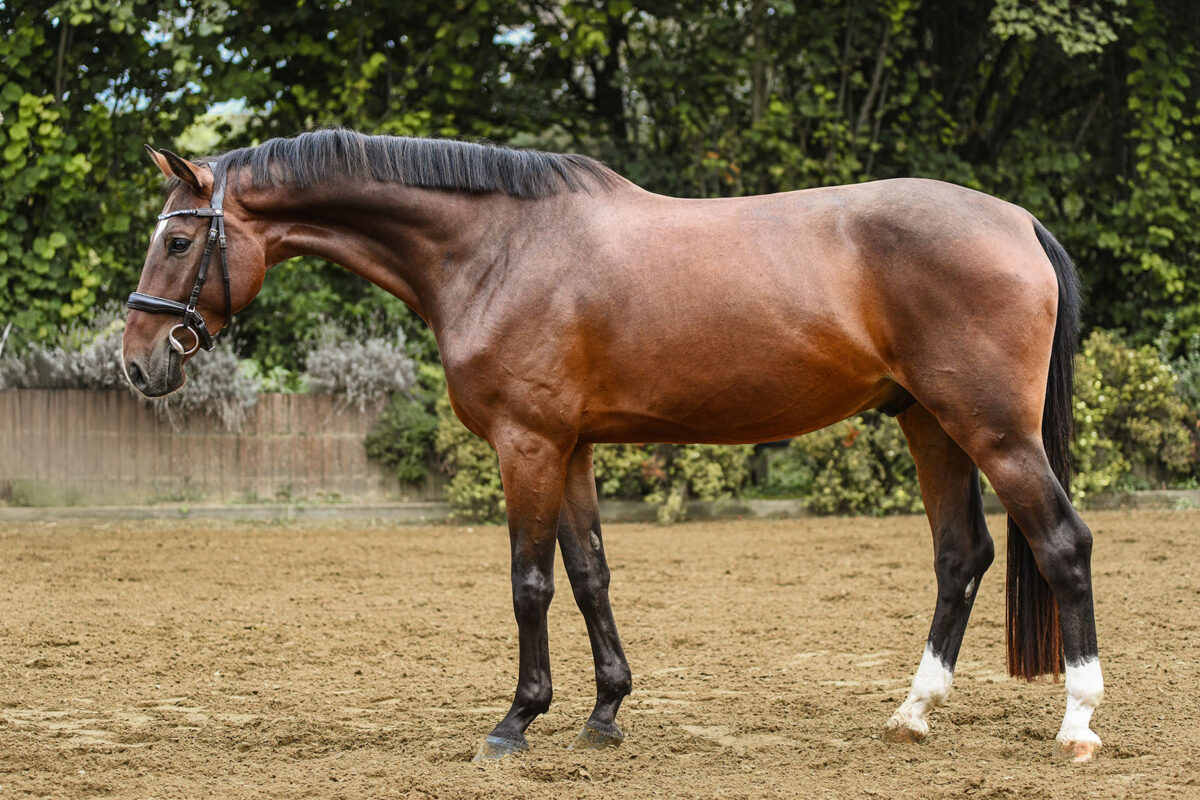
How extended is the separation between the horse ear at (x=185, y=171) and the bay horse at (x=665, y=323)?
0.02m

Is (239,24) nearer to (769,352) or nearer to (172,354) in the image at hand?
(172,354)

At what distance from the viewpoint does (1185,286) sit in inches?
428

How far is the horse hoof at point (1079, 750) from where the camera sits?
3.22 meters

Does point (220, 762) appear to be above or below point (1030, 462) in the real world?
below

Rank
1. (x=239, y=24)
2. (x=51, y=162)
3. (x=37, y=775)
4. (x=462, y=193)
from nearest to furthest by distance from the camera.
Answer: (x=37, y=775)
(x=462, y=193)
(x=51, y=162)
(x=239, y=24)

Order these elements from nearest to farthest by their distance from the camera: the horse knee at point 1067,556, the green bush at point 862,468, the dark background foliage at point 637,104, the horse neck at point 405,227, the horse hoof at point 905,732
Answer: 1. the horse knee at point 1067,556
2. the horse hoof at point 905,732
3. the horse neck at point 405,227
4. the green bush at point 862,468
5. the dark background foliage at point 637,104

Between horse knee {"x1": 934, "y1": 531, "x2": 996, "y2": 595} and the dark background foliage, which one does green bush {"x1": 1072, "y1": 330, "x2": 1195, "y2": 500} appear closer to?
the dark background foliage

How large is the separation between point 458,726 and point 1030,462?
6.82ft

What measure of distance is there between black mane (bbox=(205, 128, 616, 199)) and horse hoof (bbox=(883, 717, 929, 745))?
6.66 ft

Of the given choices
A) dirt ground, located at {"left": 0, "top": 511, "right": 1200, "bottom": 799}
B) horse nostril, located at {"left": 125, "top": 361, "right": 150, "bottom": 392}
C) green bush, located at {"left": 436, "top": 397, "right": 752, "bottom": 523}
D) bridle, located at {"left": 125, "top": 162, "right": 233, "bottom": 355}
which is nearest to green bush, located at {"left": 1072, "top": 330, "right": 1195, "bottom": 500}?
dirt ground, located at {"left": 0, "top": 511, "right": 1200, "bottom": 799}

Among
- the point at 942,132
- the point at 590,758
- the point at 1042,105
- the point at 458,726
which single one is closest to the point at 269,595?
the point at 458,726

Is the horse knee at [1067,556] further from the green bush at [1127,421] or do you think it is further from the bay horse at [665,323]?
the green bush at [1127,421]

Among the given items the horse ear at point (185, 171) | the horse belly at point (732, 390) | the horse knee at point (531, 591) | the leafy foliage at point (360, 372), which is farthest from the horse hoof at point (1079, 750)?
the leafy foliage at point (360, 372)

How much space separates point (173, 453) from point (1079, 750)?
7.58 m
